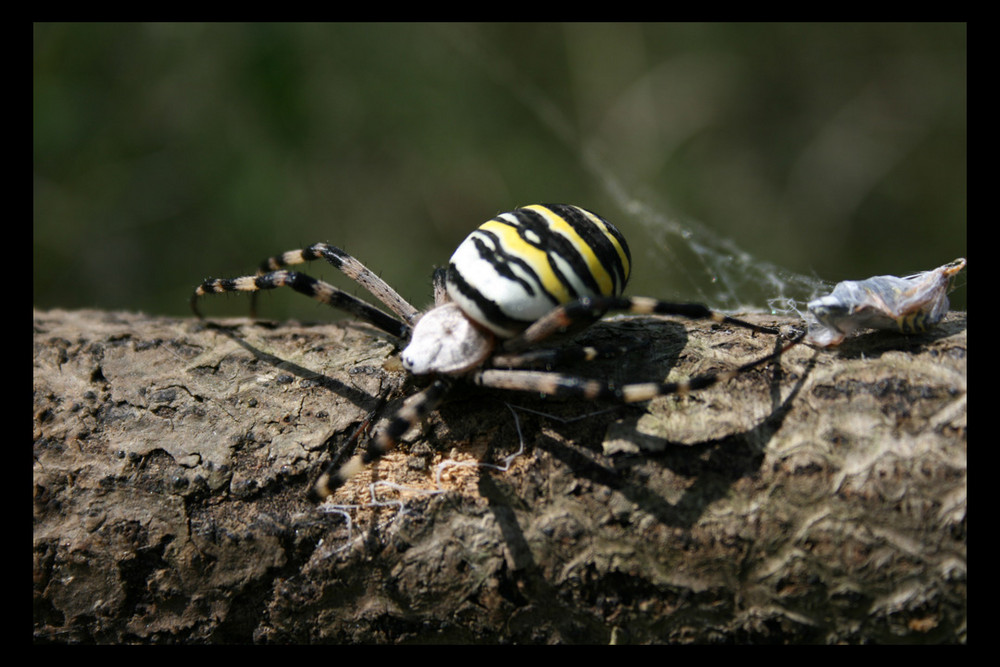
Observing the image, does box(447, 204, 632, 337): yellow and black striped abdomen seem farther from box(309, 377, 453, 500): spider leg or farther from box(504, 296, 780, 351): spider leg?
box(309, 377, 453, 500): spider leg

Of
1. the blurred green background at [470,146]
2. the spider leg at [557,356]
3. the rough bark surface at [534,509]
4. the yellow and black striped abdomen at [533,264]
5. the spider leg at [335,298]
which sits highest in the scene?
the blurred green background at [470,146]

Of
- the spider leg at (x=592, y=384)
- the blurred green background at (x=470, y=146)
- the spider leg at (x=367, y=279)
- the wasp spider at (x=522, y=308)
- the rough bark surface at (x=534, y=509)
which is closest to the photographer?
the rough bark surface at (x=534, y=509)

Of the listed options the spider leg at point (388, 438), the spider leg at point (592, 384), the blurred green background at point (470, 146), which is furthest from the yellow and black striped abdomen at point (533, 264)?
the blurred green background at point (470, 146)

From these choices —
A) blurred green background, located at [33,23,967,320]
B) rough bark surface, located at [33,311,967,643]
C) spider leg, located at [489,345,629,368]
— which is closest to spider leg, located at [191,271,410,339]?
rough bark surface, located at [33,311,967,643]

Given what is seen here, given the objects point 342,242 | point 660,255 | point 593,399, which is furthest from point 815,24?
point 593,399

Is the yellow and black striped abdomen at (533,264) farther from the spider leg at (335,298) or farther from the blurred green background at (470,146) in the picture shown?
the blurred green background at (470,146)
